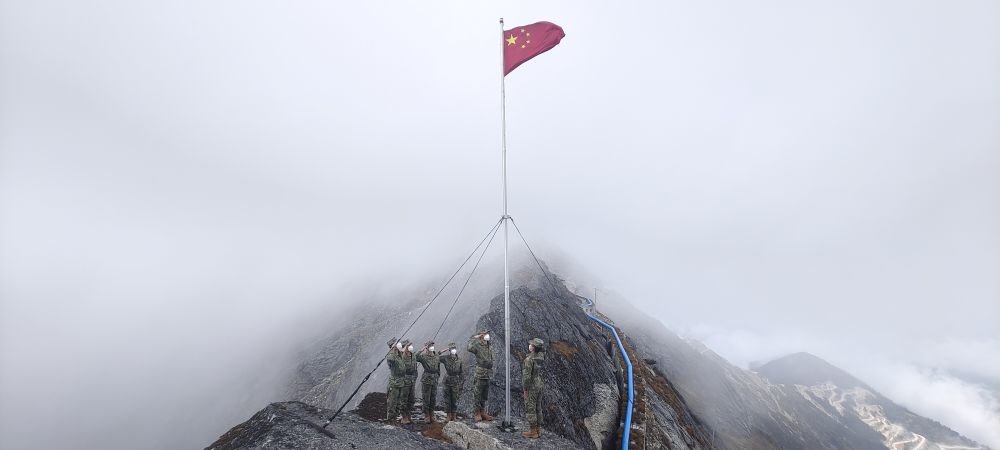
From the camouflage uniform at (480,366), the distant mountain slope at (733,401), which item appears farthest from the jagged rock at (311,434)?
the distant mountain slope at (733,401)

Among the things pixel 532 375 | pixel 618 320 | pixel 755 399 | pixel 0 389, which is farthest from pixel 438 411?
pixel 0 389

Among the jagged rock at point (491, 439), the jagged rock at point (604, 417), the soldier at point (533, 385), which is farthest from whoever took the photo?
the jagged rock at point (604, 417)

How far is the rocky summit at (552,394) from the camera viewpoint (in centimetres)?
1288

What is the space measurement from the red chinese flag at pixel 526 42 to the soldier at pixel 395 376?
12801 mm

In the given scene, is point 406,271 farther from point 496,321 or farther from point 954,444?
point 954,444

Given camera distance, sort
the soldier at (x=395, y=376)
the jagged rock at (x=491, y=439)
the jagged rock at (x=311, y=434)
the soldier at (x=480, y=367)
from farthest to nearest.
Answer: the soldier at (x=480, y=367) → the soldier at (x=395, y=376) → the jagged rock at (x=491, y=439) → the jagged rock at (x=311, y=434)

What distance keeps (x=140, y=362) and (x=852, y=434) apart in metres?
239

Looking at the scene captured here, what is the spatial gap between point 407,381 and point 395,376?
2.10 feet

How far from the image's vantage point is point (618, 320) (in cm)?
6769

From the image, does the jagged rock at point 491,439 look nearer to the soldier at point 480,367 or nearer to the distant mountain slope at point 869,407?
the soldier at point 480,367

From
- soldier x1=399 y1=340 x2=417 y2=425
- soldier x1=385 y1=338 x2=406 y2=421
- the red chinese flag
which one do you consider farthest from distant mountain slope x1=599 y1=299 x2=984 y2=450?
the red chinese flag

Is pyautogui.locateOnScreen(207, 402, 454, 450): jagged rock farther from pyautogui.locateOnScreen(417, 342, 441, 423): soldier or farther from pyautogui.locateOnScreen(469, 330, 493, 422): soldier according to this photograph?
pyautogui.locateOnScreen(469, 330, 493, 422): soldier

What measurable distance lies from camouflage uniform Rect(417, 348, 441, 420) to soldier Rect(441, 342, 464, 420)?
0.45 metres

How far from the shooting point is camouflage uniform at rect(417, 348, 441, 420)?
15.0 m
